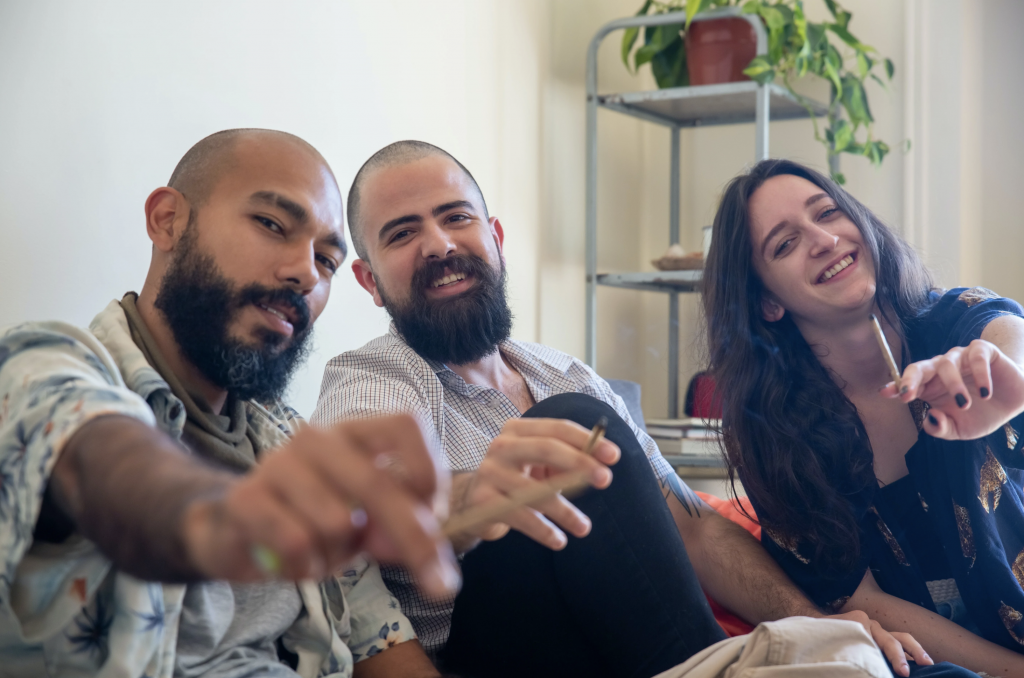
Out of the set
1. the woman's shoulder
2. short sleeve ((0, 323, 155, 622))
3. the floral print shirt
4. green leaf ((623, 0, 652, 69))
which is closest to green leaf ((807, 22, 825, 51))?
green leaf ((623, 0, 652, 69))

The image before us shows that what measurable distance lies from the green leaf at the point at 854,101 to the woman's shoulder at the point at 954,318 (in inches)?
40.4

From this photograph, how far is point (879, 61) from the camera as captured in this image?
244 cm

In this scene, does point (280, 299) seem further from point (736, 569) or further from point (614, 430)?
point (736, 569)

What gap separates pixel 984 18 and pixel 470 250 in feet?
5.89

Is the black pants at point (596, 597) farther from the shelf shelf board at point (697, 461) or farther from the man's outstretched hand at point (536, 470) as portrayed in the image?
the shelf shelf board at point (697, 461)

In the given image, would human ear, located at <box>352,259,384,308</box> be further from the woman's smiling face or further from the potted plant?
the potted plant

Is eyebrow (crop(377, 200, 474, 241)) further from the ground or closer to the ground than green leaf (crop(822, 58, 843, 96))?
closer to the ground

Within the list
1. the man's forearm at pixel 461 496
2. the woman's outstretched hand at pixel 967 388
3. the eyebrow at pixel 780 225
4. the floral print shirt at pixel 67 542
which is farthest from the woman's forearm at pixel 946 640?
the floral print shirt at pixel 67 542

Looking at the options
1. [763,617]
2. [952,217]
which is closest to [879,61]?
[952,217]

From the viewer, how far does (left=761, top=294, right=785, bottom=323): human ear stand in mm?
1415

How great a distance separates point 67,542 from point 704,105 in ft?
6.87

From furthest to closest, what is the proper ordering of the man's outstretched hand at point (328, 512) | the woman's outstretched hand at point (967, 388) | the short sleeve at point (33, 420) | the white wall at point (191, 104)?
the white wall at point (191, 104) < the woman's outstretched hand at point (967, 388) < the short sleeve at point (33, 420) < the man's outstretched hand at point (328, 512)

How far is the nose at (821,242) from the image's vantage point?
1.34m

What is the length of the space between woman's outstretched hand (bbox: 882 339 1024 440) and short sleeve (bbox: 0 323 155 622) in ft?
2.37
